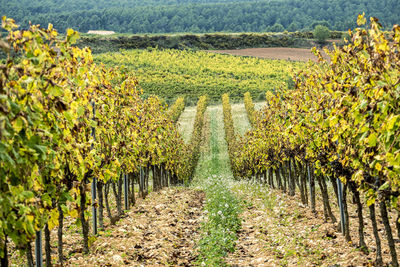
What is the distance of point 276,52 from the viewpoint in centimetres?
9556

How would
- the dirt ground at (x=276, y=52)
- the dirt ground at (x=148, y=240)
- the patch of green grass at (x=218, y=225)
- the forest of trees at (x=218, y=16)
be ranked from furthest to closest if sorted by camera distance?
the forest of trees at (x=218, y=16) < the dirt ground at (x=276, y=52) < the patch of green grass at (x=218, y=225) < the dirt ground at (x=148, y=240)

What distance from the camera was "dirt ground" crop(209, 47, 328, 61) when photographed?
8697 centimetres

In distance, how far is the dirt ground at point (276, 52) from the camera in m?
87.0

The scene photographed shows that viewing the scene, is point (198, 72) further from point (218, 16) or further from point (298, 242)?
point (218, 16)

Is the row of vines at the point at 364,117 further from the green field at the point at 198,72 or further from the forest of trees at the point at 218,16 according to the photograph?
the forest of trees at the point at 218,16

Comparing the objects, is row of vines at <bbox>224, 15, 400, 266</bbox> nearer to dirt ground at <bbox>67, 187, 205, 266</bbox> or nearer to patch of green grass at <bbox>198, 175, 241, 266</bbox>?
patch of green grass at <bbox>198, 175, 241, 266</bbox>

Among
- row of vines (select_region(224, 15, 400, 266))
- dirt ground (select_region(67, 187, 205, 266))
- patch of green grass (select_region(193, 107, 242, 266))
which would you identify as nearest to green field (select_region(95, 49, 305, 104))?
patch of green grass (select_region(193, 107, 242, 266))

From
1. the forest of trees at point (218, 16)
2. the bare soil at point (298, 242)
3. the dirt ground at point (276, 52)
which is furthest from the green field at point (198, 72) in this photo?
the forest of trees at point (218, 16)

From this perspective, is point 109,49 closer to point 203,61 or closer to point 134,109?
point 203,61

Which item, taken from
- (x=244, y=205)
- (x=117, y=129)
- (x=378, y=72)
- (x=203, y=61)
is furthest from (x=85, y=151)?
(x=203, y=61)

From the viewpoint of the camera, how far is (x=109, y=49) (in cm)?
10200

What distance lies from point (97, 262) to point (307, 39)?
107 metres

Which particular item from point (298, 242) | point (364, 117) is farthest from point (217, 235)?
point (364, 117)

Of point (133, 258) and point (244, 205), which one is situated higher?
point (133, 258)
